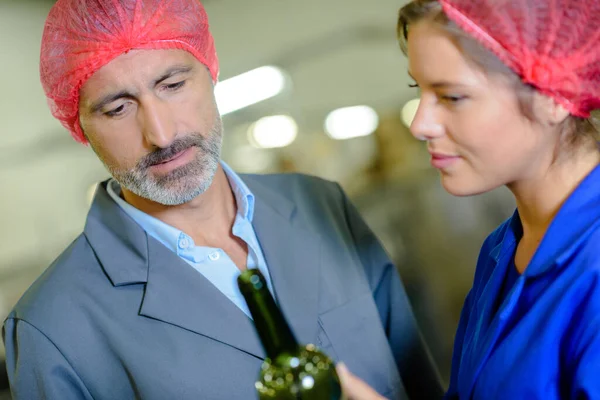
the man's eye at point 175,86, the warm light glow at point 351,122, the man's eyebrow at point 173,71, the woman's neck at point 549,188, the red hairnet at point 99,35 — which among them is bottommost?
the warm light glow at point 351,122

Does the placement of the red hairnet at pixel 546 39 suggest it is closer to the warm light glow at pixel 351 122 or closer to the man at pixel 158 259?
the man at pixel 158 259

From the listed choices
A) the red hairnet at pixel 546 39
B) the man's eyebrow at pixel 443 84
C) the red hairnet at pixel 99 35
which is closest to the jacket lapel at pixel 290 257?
the red hairnet at pixel 99 35

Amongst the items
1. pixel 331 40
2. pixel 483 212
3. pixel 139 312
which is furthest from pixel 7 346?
pixel 331 40

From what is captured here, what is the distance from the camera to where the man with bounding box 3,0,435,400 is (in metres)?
1.27

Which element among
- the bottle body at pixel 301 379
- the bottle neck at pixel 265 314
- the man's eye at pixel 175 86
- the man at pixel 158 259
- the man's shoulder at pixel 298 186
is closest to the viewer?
the bottle body at pixel 301 379

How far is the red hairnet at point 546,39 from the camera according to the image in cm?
92

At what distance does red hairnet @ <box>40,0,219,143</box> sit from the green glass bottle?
63 cm

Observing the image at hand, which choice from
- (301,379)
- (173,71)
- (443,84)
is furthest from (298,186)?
(301,379)

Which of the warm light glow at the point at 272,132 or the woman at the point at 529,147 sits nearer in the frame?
the woman at the point at 529,147

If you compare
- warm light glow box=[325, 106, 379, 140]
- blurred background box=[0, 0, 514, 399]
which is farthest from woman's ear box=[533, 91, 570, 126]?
warm light glow box=[325, 106, 379, 140]

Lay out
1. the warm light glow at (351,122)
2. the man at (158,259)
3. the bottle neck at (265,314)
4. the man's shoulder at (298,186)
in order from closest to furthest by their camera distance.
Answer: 1. the bottle neck at (265,314)
2. the man at (158,259)
3. the man's shoulder at (298,186)
4. the warm light glow at (351,122)

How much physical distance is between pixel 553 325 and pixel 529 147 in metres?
0.28

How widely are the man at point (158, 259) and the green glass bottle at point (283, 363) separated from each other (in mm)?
298

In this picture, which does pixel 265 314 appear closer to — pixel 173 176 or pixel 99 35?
pixel 173 176
